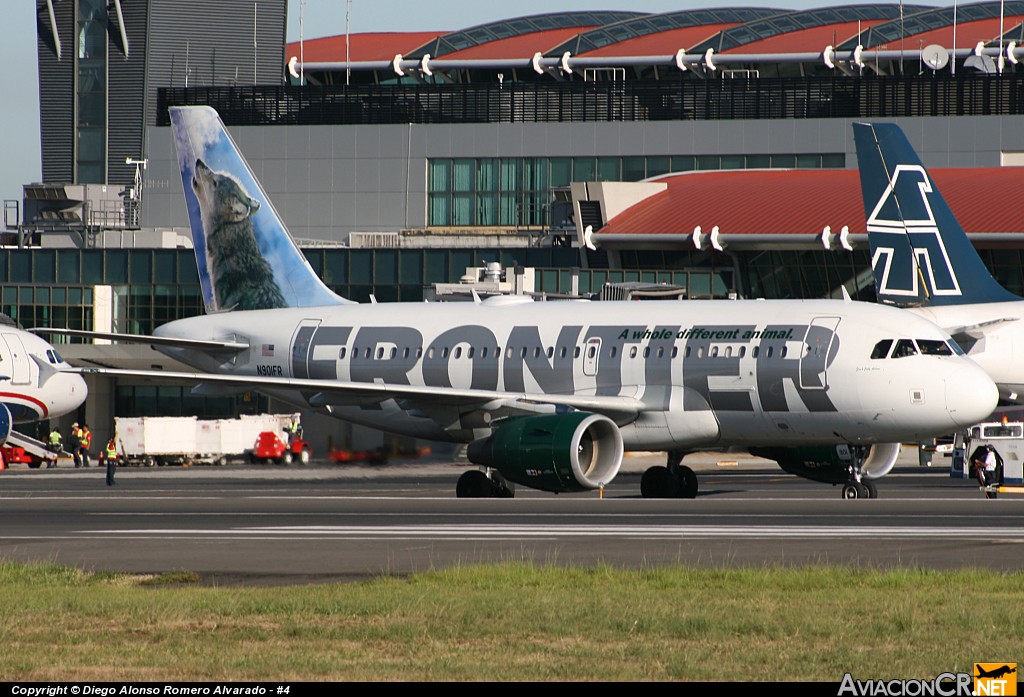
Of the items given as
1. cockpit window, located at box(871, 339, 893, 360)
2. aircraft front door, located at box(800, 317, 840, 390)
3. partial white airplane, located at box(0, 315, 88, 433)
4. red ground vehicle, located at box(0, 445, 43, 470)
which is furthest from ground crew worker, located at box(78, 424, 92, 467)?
cockpit window, located at box(871, 339, 893, 360)

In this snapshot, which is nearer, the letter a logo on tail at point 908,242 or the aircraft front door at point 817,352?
the aircraft front door at point 817,352

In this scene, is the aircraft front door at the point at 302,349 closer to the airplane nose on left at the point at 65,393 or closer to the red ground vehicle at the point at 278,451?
the red ground vehicle at the point at 278,451

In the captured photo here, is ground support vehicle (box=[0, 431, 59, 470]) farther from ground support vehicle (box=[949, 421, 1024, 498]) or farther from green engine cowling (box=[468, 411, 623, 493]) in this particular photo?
green engine cowling (box=[468, 411, 623, 493])

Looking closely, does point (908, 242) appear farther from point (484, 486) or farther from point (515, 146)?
point (515, 146)

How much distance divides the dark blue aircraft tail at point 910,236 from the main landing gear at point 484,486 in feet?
63.6

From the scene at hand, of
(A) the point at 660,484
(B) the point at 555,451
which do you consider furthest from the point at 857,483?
(B) the point at 555,451

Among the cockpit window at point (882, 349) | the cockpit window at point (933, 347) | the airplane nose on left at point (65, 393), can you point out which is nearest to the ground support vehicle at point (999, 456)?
the cockpit window at point (933, 347)

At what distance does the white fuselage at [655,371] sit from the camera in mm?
31219

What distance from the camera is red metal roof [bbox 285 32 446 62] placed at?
115375 mm

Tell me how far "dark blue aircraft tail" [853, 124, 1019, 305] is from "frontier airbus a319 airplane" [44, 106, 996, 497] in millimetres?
14025

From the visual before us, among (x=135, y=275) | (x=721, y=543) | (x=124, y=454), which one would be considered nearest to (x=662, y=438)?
(x=721, y=543)

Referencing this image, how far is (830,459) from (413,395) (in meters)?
8.85

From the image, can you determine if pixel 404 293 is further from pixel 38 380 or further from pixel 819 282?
pixel 38 380

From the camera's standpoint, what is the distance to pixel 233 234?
42.1m
